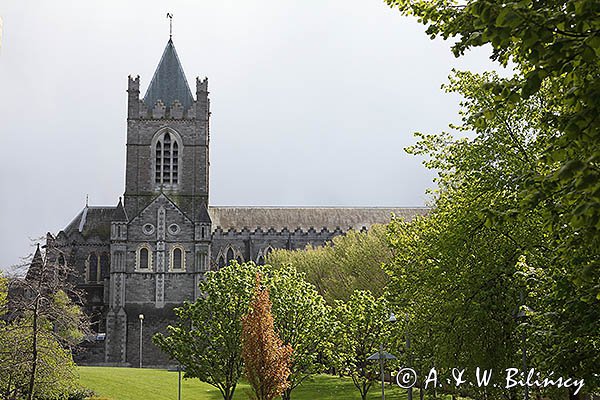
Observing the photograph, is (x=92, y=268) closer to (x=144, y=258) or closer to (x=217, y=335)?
(x=144, y=258)

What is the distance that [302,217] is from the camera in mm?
82125

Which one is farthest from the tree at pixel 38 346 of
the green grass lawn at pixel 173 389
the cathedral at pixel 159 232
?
the cathedral at pixel 159 232

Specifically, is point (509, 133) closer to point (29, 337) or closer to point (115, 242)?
point (29, 337)

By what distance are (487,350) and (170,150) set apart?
2108 inches

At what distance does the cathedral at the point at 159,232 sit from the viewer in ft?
215

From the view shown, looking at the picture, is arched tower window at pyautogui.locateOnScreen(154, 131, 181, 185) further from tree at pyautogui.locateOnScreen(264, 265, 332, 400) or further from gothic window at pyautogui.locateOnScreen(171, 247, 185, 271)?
tree at pyautogui.locateOnScreen(264, 265, 332, 400)

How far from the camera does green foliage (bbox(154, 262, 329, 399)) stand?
30.4 m

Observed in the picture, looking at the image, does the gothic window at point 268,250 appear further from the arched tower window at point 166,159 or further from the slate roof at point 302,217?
the arched tower window at point 166,159

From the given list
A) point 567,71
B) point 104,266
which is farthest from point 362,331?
point 104,266

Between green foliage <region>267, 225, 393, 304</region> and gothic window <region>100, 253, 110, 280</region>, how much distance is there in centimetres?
1856

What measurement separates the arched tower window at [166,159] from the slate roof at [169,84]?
303 cm

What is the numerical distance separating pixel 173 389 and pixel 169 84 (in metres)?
36.6

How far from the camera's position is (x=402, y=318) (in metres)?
26.7

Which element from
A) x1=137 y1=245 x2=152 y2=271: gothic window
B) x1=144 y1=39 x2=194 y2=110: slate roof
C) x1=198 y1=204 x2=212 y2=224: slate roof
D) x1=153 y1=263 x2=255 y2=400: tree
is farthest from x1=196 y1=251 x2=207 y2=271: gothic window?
x1=153 y1=263 x2=255 y2=400: tree
